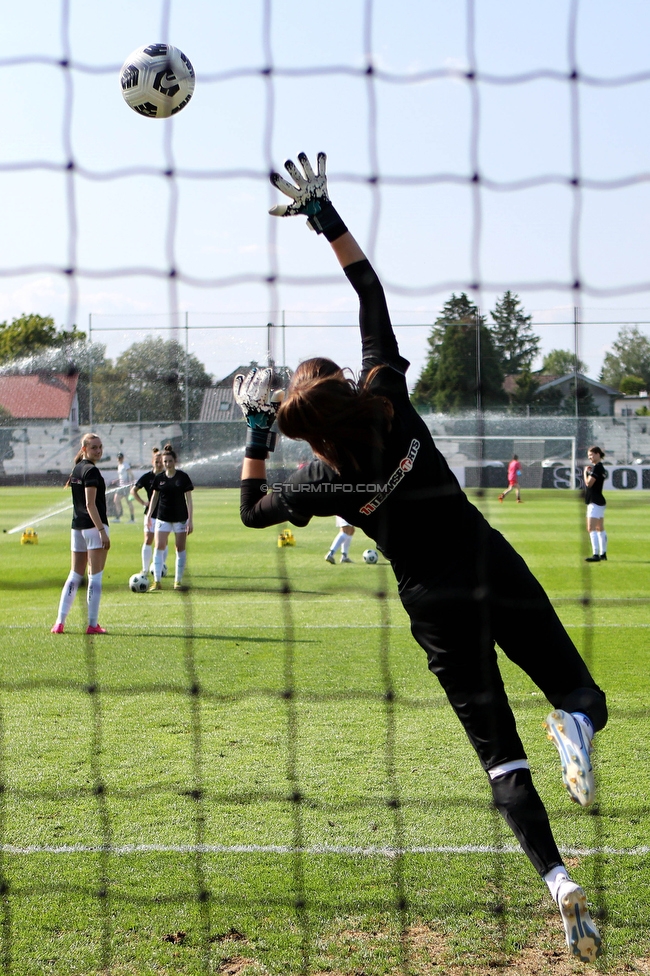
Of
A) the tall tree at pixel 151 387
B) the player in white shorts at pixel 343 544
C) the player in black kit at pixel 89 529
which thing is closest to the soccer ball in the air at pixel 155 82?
the player in black kit at pixel 89 529

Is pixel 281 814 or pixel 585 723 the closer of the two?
pixel 585 723

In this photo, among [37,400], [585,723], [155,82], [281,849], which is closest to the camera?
[585,723]

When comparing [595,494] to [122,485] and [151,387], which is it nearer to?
[122,485]

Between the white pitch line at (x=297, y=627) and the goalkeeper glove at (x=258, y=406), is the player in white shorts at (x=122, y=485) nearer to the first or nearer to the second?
the white pitch line at (x=297, y=627)

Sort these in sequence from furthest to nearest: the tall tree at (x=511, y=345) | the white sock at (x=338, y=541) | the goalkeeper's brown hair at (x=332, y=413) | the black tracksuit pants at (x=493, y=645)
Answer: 1. the tall tree at (x=511, y=345)
2. the white sock at (x=338, y=541)
3. the black tracksuit pants at (x=493, y=645)
4. the goalkeeper's brown hair at (x=332, y=413)

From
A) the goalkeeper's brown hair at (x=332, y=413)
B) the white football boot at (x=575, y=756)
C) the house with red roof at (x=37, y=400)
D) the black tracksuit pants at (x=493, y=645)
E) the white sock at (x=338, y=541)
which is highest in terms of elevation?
the house with red roof at (x=37, y=400)

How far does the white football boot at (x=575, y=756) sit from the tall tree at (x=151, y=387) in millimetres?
30481

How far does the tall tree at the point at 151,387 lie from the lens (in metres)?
33.6

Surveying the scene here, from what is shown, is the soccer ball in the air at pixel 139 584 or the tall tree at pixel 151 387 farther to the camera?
the tall tree at pixel 151 387

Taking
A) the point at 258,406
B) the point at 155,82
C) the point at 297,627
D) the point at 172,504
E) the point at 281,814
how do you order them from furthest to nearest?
the point at 172,504 < the point at 297,627 < the point at 155,82 < the point at 281,814 < the point at 258,406

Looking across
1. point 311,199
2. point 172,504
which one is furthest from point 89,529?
point 311,199

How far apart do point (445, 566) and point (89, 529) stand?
7441mm

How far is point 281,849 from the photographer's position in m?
4.66

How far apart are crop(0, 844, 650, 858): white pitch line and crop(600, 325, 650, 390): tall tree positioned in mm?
32168
